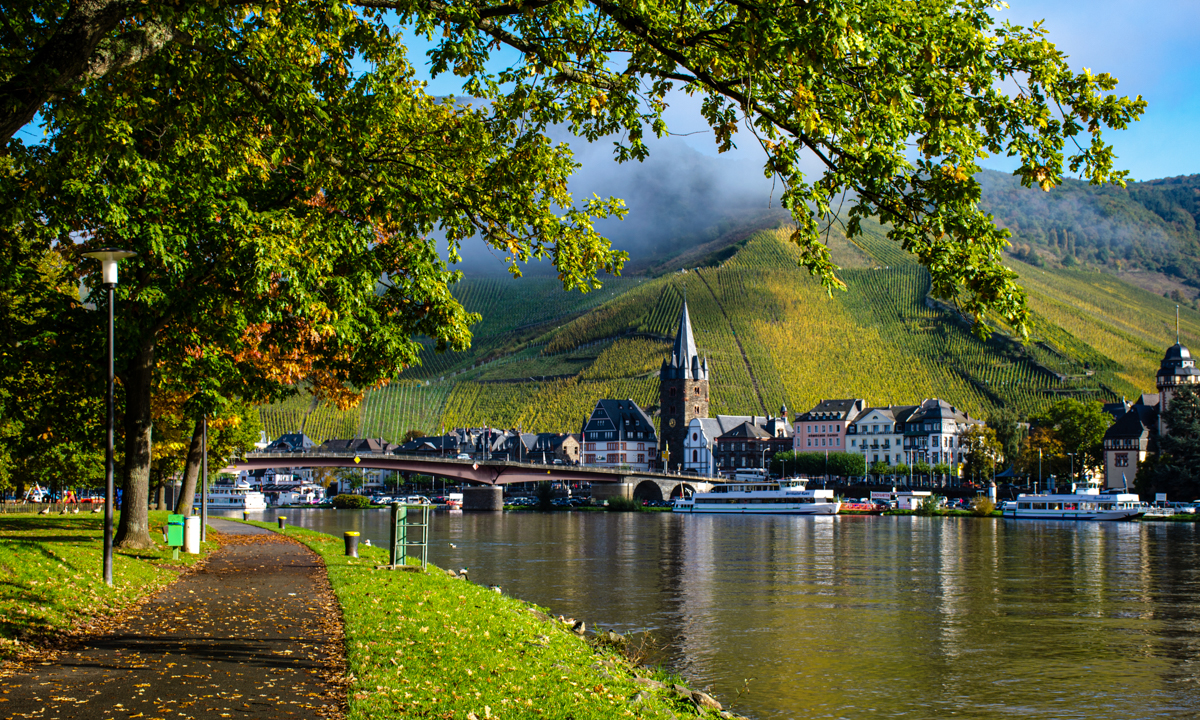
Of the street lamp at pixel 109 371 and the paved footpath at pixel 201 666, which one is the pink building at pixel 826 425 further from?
the street lamp at pixel 109 371

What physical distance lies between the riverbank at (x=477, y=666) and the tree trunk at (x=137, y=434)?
633 centimetres

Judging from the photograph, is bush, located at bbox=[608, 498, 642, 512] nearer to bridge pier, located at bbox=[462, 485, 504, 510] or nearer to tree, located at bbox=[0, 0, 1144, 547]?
bridge pier, located at bbox=[462, 485, 504, 510]

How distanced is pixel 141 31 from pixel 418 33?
7.81 ft

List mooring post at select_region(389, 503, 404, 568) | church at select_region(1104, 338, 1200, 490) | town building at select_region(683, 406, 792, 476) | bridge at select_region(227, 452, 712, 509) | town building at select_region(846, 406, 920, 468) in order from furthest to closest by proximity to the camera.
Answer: town building at select_region(683, 406, 792, 476), town building at select_region(846, 406, 920, 468), church at select_region(1104, 338, 1200, 490), bridge at select_region(227, 452, 712, 509), mooring post at select_region(389, 503, 404, 568)

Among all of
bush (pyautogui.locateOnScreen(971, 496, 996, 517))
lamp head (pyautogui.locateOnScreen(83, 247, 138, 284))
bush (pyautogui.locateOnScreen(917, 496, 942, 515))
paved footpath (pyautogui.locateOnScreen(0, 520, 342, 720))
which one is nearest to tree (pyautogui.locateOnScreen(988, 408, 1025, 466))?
bush (pyautogui.locateOnScreen(917, 496, 942, 515))

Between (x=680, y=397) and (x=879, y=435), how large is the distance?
3756 centimetres

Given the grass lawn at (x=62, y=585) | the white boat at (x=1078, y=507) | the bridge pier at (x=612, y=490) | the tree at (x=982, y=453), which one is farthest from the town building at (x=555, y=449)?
the grass lawn at (x=62, y=585)

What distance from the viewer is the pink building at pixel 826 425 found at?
508 feet

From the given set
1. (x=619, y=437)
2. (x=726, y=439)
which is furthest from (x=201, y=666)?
(x=619, y=437)

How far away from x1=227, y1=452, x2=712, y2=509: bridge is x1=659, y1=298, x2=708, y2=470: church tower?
122ft

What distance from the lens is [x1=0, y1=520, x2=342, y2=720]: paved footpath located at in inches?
338

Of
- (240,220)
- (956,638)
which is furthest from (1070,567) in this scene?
(240,220)

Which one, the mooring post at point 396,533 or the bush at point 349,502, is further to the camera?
the bush at point 349,502

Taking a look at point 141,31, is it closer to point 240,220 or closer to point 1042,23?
point 240,220
